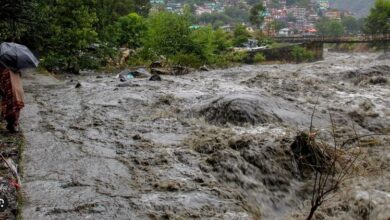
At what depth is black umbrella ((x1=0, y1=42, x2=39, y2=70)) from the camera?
7473mm

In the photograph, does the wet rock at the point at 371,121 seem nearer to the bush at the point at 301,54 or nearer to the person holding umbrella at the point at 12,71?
the person holding umbrella at the point at 12,71

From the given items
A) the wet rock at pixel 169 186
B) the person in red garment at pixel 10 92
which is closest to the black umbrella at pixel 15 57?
the person in red garment at pixel 10 92

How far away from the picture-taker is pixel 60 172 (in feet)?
20.2

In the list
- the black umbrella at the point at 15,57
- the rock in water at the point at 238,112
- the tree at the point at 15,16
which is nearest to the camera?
the black umbrella at the point at 15,57

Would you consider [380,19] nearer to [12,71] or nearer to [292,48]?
[292,48]

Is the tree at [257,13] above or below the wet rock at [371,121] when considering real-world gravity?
above

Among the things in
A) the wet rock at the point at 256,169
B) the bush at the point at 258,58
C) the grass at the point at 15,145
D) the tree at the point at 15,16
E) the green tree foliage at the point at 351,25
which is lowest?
the green tree foliage at the point at 351,25

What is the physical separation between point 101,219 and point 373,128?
714cm

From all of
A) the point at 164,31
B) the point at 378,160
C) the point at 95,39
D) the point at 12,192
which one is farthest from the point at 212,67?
the point at 12,192

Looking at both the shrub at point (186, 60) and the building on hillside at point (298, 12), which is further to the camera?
the building on hillside at point (298, 12)

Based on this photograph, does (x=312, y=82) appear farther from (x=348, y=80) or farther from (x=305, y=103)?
(x=305, y=103)

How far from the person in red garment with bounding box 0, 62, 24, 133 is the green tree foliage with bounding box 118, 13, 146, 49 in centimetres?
2702

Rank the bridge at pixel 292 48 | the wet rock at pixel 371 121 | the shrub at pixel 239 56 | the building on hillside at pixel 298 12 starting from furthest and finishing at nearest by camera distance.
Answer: the building on hillside at pixel 298 12 < the bridge at pixel 292 48 < the shrub at pixel 239 56 < the wet rock at pixel 371 121

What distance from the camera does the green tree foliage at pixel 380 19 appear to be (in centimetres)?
5841
